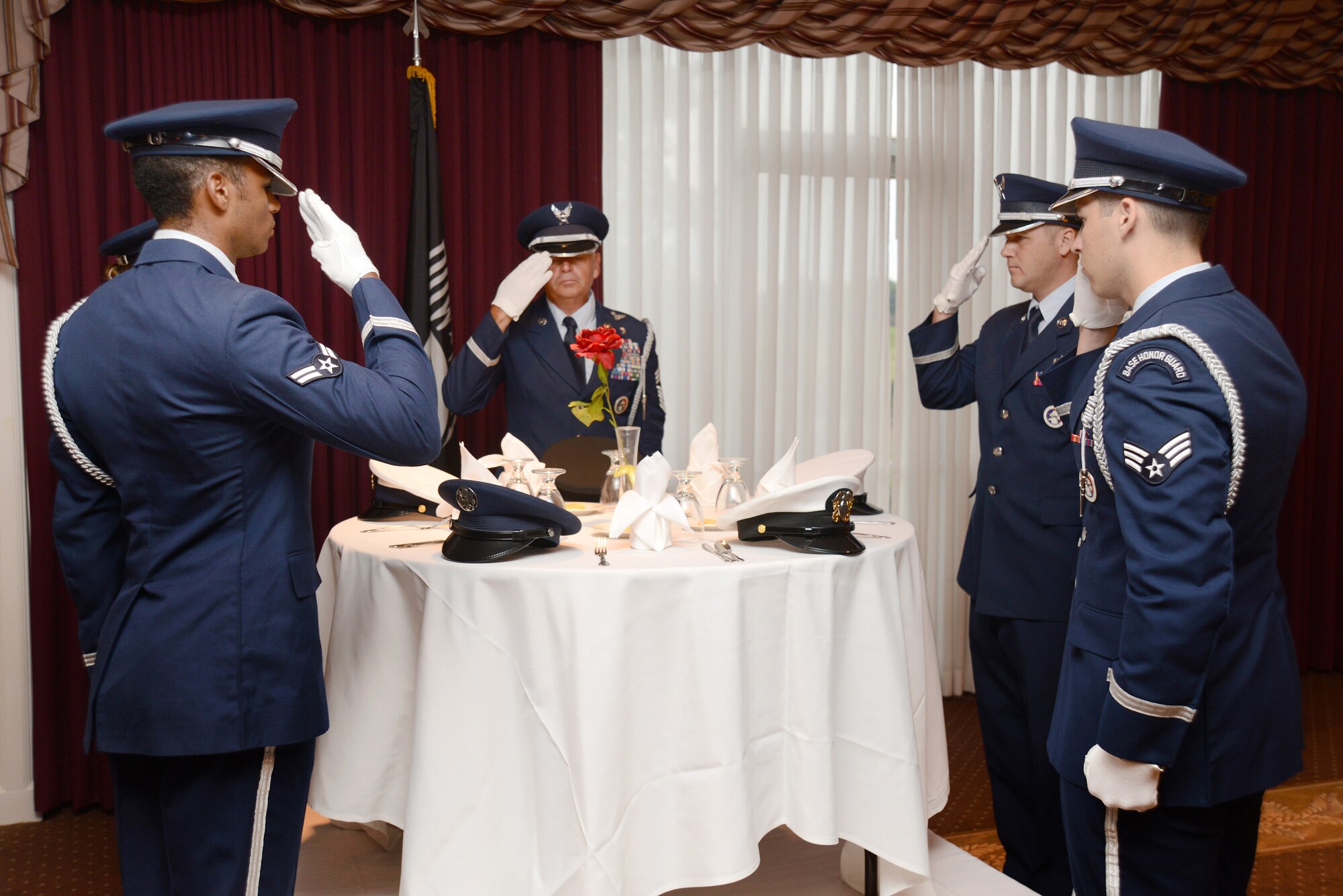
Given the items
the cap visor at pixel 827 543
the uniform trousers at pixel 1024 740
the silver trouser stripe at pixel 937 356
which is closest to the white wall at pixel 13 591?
the cap visor at pixel 827 543

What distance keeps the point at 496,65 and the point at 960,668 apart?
3.03m

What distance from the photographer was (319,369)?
1.51m

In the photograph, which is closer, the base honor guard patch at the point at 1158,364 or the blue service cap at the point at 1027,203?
the base honor guard patch at the point at 1158,364

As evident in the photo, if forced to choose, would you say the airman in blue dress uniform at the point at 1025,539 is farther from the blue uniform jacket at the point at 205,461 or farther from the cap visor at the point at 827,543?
the blue uniform jacket at the point at 205,461

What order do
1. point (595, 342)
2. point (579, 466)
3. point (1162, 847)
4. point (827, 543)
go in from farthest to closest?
1. point (579, 466)
2. point (595, 342)
3. point (827, 543)
4. point (1162, 847)

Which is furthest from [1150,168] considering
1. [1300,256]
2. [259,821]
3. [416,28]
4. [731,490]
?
[1300,256]

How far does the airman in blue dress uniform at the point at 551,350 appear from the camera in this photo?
3.03 meters

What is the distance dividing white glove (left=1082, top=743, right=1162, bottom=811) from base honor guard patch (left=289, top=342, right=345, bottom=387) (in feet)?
4.11

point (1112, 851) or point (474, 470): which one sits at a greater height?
point (474, 470)

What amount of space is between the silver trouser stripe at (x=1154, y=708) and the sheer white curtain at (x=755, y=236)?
258cm

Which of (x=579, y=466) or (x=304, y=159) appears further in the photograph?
(x=304, y=159)

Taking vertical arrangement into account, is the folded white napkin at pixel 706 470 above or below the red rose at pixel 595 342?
below

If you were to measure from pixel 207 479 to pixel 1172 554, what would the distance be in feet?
4.56

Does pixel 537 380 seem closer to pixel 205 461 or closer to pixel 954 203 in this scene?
pixel 205 461
